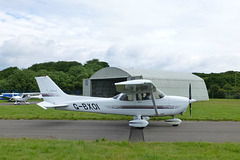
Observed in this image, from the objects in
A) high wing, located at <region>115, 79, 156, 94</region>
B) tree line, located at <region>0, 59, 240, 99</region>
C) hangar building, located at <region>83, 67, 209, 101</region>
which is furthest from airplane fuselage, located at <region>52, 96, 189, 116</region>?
tree line, located at <region>0, 59, 240, 99</region>

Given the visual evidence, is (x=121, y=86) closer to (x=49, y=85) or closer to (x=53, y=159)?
(x=49, y=85)

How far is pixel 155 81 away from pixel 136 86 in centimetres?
2333

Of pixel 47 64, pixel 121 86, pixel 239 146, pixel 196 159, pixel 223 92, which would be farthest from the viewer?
pixel 47 64

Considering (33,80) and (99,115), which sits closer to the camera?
(99,115)

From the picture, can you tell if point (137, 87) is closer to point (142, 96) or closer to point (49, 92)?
point (142, 96)

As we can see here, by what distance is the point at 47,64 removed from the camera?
95562 millimetres

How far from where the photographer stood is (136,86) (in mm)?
10125

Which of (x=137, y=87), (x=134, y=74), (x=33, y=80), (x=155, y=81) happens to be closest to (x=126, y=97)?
(x=137, y=87)

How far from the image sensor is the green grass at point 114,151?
5207 millimetres

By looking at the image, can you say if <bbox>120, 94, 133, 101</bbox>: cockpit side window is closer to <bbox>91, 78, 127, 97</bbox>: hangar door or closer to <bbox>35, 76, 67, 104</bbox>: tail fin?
<bbox>35, 76, 67, 104</bbox>: tail fin

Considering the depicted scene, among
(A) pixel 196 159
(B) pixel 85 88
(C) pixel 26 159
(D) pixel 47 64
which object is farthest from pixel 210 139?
(D) pixel 47 64

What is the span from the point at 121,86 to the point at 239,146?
5.26 m

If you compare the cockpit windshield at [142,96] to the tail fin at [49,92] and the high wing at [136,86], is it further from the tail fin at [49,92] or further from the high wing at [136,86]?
the tail fin at [49,92]

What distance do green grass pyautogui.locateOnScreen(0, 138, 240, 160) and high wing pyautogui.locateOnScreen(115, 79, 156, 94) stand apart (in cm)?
350
